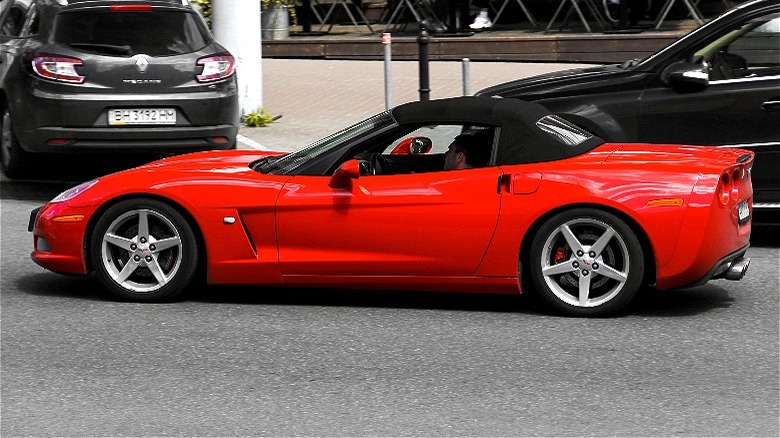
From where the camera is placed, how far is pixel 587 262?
686 cm

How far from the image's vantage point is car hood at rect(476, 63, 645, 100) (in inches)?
368

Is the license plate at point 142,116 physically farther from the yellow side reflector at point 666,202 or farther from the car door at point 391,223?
the yellow side reflector at point 666,202

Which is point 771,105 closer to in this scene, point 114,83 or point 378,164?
point 378,164

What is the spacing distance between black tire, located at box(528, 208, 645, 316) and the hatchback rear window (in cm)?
499

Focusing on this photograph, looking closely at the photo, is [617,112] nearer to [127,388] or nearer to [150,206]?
[150,206]

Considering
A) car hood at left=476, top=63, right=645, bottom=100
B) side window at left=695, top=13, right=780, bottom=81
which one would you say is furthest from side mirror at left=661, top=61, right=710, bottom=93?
car hood at left=476, top=63, right=645, bottom=100

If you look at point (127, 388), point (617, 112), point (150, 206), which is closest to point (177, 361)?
point (127, 388)

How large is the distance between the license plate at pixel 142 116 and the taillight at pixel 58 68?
37 centimetres

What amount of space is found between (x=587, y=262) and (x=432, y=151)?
1.31 metres

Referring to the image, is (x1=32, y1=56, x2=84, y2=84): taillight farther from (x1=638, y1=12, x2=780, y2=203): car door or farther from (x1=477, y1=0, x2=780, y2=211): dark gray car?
(x1=638, y1=12, x2=780, y2=203): car door

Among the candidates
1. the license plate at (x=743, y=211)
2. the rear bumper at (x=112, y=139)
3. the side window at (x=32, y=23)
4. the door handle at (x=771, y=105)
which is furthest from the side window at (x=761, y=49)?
the side window at (x=32, y=23)

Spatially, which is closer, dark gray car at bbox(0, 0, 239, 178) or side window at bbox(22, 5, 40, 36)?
dark gray car at bbox(0, 0, 239, 178)

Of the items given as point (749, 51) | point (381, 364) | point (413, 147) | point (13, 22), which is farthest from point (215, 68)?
point (381, 364)

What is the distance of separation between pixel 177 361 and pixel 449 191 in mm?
1645
